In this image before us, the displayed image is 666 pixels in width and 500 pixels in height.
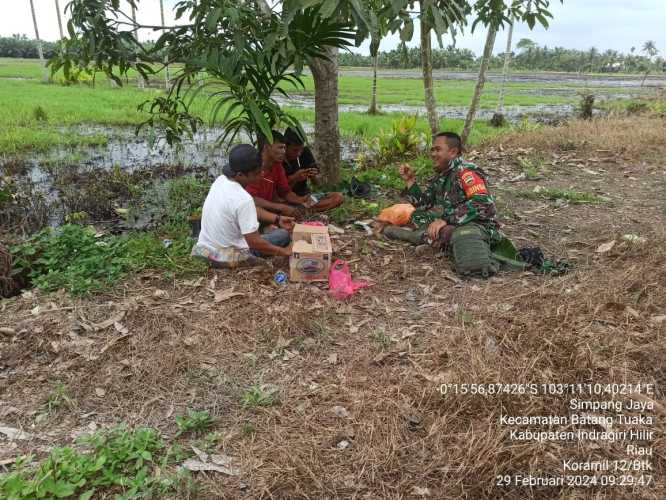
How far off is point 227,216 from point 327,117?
245 centimetres

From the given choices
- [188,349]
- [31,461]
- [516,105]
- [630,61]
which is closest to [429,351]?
[188,349]

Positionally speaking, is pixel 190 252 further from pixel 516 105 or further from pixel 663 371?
pixel 516 105

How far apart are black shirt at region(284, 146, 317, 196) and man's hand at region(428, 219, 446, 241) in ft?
5.70

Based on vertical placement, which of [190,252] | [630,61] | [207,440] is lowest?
[207,440]

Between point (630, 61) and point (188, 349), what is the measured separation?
219 feet

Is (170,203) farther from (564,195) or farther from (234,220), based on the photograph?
(564,195)

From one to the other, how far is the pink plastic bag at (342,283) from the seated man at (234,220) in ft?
1.45

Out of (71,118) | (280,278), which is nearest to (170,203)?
(280,278)

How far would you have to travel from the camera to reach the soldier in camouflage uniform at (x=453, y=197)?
3.89 m

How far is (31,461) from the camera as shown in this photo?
2080 millimetres

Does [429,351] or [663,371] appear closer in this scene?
[663,371]

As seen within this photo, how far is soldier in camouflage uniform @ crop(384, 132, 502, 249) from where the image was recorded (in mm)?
3893

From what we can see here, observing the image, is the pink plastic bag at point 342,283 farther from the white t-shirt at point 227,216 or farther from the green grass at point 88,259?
the green grass at point 88,259

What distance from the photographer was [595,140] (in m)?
8.16
